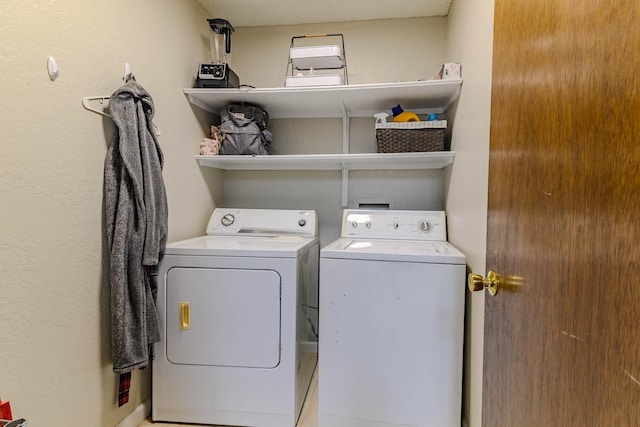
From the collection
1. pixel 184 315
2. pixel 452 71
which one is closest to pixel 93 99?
pixel 184 315

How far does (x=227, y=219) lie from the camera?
2.30m

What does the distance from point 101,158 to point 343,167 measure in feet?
4.87

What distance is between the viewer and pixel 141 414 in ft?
5.55

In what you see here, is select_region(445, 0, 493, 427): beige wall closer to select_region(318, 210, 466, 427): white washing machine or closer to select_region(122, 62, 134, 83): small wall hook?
select_region(318, 210, 466, 427): white washing machine

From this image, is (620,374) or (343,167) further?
(343,167)

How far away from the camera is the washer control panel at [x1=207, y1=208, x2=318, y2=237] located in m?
2.24

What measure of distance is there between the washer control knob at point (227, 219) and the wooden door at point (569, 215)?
Result: 70.1 inches

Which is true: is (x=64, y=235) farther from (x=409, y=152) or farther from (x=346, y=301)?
(x=409, y=152)

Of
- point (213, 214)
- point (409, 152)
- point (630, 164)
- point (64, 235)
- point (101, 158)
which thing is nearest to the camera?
point (630, 164)

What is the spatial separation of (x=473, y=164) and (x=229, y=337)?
1.41 m

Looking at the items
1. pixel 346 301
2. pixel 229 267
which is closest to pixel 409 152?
pixel 346 301

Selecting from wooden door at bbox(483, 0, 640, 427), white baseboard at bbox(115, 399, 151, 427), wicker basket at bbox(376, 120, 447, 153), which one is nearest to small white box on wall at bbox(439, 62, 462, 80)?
wicker basket at bbox(376, 120, 447, 153)

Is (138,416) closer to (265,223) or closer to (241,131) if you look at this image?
(265,223)

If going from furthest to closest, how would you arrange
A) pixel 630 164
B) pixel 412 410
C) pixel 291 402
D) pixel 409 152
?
pixel 409 152 < pixel 291 402 < pixel 412 410 < pixel 630 164
